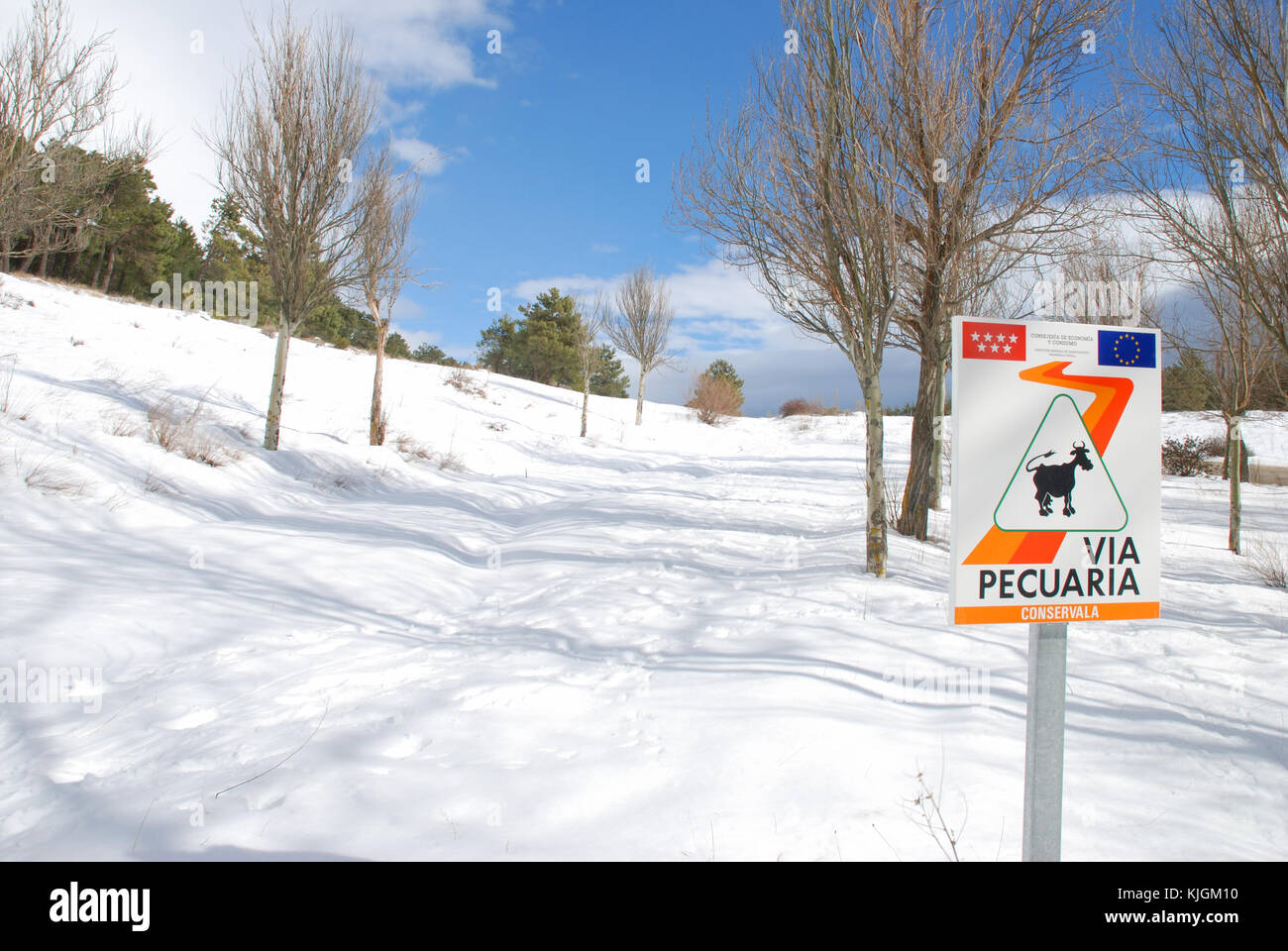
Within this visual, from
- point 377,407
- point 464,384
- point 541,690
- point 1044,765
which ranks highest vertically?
point 464,384

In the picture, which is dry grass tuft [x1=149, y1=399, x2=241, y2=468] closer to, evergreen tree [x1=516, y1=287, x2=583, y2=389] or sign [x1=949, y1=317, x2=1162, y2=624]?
sign [x1=949, y1=317, x2=1162, y2=624]

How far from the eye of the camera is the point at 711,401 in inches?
1465

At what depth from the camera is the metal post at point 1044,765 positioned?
1.42 m

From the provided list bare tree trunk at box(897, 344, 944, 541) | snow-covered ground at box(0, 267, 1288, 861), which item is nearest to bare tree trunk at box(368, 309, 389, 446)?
snow-covered ground at box(0, 267, 1288, 861)

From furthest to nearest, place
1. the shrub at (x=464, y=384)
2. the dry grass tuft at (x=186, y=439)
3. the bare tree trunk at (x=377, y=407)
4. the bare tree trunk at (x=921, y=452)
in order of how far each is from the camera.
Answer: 1. the shrub at (x=464, y=384)
2. the bare tree trunk at (x=377, y=407)
3. the dry grass tuft at (x=186, y=439)
4. the bare tree trunk at (x=921, y=452)

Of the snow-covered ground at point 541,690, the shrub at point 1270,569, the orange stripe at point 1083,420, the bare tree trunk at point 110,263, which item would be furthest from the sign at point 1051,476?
the bare tree trunk at point 110,263

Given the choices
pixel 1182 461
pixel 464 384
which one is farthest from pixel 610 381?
pixel 1182 461

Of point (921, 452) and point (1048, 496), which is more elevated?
point (921, 452)

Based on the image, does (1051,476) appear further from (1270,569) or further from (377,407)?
(377,407)

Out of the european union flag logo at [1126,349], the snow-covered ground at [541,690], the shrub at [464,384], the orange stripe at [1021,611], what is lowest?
the snow-covered ground at [541,690]

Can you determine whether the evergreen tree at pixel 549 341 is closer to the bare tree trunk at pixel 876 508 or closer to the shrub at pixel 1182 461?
the shrub at pixel 1182 461

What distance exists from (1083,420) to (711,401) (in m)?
36.1
